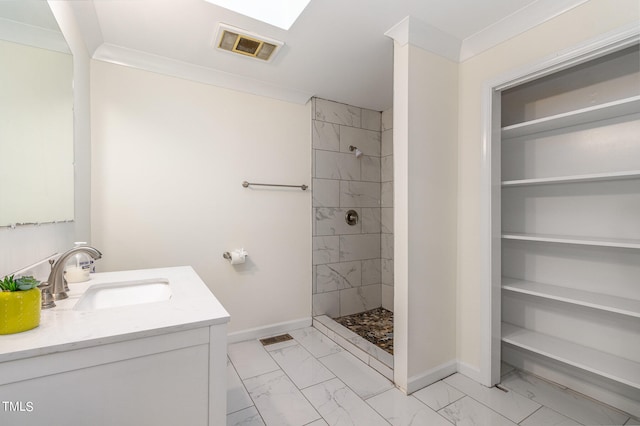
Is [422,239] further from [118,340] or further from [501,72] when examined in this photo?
[118,340]

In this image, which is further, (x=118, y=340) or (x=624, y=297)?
(x=624, y=297)

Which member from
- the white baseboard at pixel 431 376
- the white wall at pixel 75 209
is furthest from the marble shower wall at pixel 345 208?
the white wall at pixel 75 209

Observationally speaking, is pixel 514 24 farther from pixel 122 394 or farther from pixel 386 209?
pixel 122 394

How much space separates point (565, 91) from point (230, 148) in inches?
90.6

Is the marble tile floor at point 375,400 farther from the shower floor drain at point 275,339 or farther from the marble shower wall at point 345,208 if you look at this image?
the marble shower wall at point 345,208

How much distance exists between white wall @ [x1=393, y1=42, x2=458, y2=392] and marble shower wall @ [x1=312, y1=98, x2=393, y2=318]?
103 centimetres

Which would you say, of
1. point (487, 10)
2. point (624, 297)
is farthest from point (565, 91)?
point (624, 297)

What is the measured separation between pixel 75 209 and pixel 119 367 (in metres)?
1.16

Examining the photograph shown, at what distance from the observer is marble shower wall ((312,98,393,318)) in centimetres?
269

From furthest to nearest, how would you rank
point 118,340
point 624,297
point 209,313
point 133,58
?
point 133,58 → point 624,297 → point 209,313 → point 118,340

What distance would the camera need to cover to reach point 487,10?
60.5 inches

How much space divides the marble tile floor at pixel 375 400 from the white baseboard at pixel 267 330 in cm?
29

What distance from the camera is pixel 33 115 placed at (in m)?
1.02

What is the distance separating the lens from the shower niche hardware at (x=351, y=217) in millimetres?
2848
